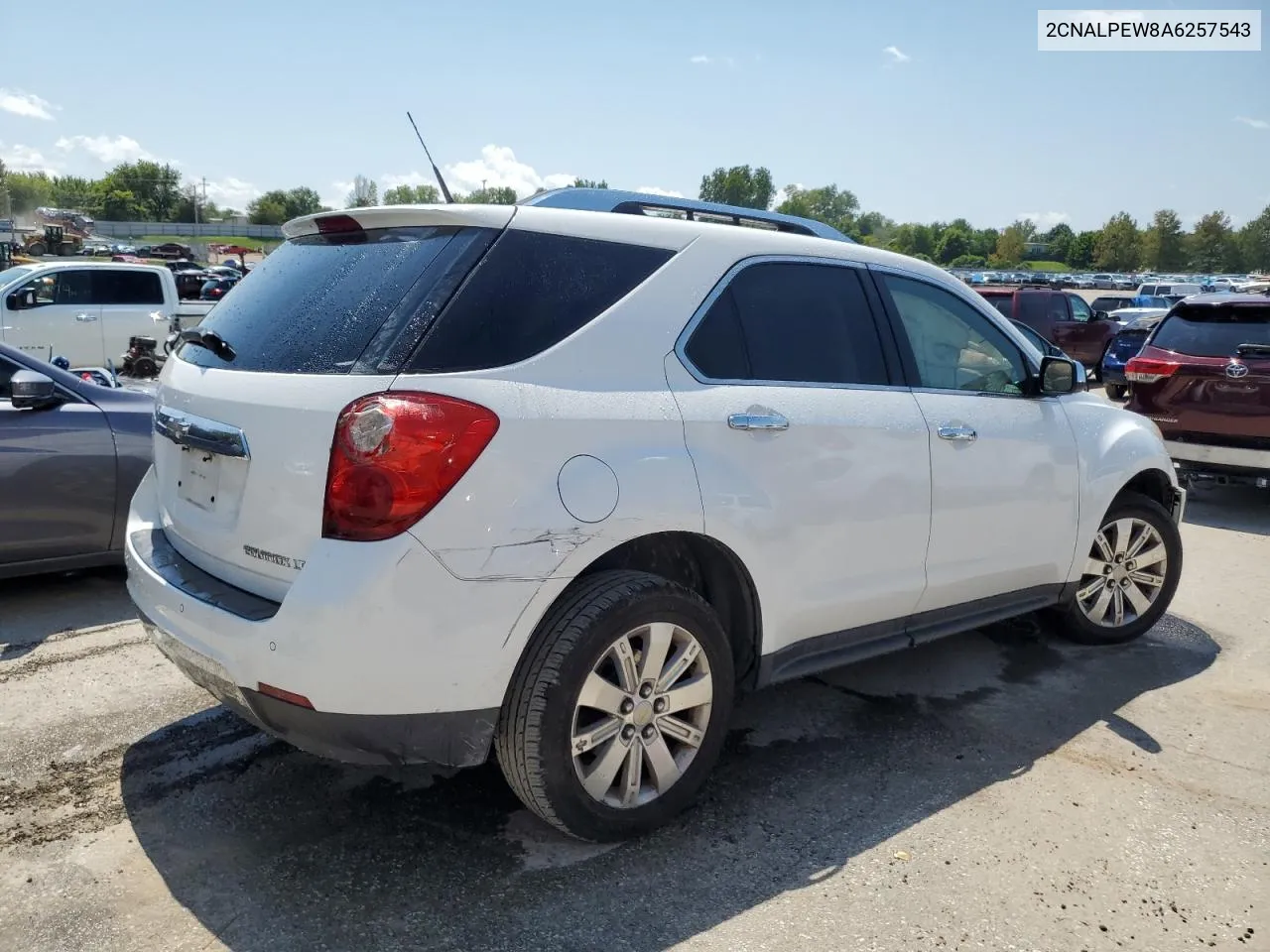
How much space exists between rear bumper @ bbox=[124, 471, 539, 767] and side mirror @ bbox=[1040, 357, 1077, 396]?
2.63 meters

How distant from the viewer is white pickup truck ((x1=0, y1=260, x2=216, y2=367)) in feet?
43.7

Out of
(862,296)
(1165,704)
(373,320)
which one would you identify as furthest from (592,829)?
(1165,704)

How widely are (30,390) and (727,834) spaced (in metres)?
4.01

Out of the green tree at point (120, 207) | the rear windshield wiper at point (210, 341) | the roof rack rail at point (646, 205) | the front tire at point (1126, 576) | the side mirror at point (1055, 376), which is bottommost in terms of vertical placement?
the front tire at point (1126, 576)

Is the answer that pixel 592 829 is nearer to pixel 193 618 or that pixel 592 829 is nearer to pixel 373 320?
pixel 193 618

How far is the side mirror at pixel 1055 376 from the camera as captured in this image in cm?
421

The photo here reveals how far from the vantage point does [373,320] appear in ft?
9.02

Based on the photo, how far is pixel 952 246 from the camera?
15950 cm

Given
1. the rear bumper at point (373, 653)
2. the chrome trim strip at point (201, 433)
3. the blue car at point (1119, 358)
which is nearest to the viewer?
the rear bumper at point (373, 653)

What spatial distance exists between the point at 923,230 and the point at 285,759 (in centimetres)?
18240

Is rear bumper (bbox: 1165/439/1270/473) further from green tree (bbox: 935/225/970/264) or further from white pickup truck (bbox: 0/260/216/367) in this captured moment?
green tree (bbox: 935/225/970/264)

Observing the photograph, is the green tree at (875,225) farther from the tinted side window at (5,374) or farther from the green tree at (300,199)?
the tinted side window at (5,374)

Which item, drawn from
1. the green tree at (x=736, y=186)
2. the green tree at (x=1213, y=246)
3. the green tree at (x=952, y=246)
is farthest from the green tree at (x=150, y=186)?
the green tree at (x=1213, y=246)

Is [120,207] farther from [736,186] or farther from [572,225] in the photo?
[572,225]
